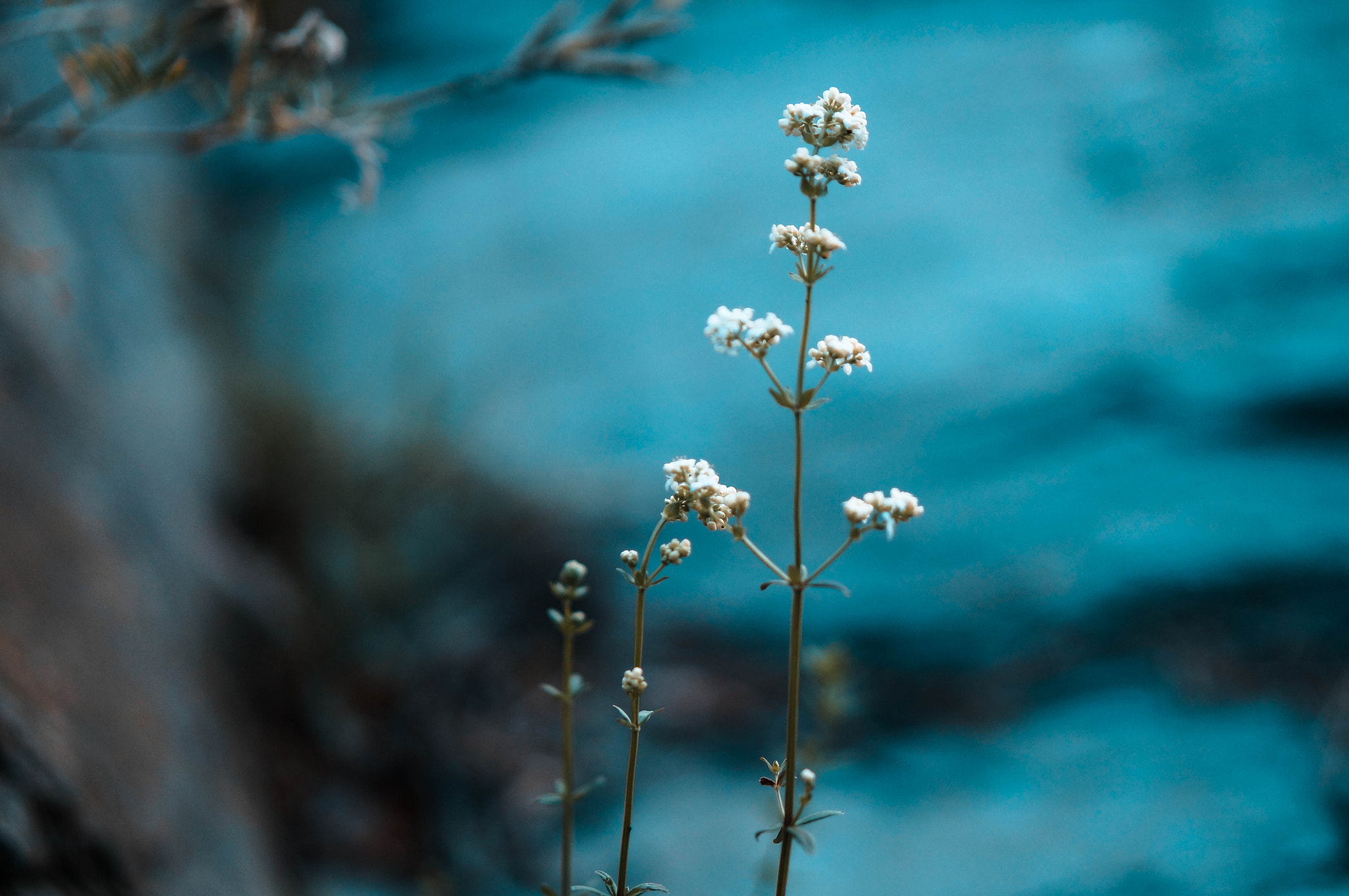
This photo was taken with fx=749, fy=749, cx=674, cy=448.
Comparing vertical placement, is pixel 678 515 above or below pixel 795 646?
above

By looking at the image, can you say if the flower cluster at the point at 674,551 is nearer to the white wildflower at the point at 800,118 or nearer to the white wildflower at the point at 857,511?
the white wildflower at the point at 857,511

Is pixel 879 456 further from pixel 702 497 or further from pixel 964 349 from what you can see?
pixel 702 497

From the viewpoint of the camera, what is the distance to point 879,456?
9.47ft

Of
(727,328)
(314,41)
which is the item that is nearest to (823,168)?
(727,328)

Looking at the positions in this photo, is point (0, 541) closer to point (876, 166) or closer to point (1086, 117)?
point (876, 166)

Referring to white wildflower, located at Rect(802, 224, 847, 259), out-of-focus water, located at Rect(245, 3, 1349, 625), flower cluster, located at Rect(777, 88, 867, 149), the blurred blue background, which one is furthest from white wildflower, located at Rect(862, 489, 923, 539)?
out-of-focus water, located at Rect(245, 3, 1349, 625)

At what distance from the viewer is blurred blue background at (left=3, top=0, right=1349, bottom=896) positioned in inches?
81.8

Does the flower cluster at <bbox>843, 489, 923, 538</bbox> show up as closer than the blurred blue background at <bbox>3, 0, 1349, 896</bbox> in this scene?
Yes

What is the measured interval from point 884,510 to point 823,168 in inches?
11.8

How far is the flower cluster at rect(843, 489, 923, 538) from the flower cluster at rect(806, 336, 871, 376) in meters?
0.12

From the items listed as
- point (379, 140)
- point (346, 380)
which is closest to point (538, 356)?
point (346, 380)

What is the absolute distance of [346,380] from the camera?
3357 millimetres

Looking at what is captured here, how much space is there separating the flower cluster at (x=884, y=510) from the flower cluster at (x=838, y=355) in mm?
118

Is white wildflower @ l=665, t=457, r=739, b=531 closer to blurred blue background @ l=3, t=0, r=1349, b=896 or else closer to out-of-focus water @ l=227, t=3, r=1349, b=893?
blurred blue background @ l=3, t=0, r=1349, b=896
